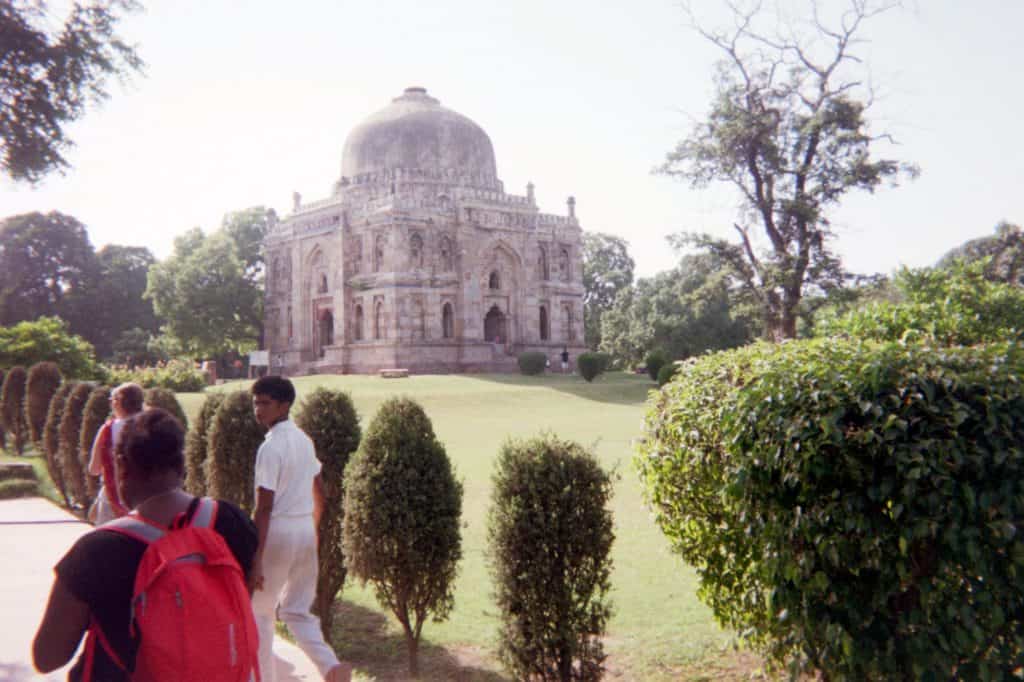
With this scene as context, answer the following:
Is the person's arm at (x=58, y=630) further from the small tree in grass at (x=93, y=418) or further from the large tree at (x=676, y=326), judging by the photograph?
the large tree at (x=676, y=326)

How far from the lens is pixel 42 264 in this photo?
53.4 m

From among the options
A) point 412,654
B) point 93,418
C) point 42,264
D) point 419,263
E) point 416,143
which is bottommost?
point 412,654

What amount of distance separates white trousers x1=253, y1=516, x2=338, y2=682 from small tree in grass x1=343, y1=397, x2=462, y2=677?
944 mm

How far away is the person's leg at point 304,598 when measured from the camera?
14.9ft

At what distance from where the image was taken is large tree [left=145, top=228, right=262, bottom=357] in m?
43.2

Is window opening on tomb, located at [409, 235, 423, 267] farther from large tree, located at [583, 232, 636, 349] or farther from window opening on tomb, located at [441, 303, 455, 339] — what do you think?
large tree, located at [583, 232, 636, 349]

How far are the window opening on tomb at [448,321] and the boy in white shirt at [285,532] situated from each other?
35833 millimetres

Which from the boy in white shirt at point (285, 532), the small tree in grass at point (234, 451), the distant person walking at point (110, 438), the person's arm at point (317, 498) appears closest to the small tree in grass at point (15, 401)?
the small tree in grass at point (234, 451)

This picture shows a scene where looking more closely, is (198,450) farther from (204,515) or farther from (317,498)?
(204,515)

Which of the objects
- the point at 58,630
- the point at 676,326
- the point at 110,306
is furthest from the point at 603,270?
the point at 58,630

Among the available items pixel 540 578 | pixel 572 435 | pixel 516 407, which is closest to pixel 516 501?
pixel 540 578

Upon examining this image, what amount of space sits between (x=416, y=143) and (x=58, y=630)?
4299cm

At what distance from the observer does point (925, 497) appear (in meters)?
3.26

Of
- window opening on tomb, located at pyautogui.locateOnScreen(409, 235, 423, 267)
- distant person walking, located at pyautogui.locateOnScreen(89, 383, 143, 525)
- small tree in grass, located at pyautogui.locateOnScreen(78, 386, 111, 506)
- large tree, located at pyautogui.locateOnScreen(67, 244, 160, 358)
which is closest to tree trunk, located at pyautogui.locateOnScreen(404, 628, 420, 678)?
distant person walking, located at pyautogui.locateOnScreen(89, 383, 143, 525)
